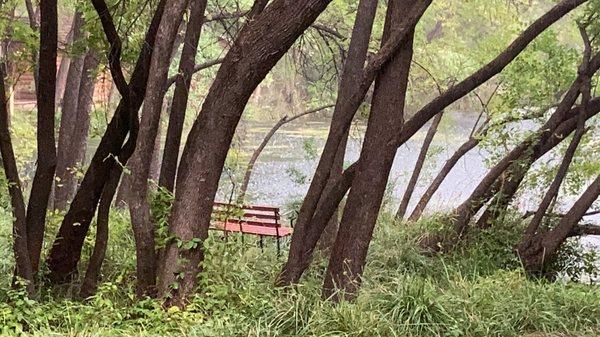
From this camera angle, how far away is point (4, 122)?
527cm

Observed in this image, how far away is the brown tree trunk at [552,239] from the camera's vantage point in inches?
306

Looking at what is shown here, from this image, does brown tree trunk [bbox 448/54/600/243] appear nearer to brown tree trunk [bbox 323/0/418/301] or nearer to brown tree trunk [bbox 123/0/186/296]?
brown tree trunk [bbox 323/0/418/301]

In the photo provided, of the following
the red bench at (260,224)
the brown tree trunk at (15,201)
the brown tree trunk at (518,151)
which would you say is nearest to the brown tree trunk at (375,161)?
the brown tree trunk at (15,201)

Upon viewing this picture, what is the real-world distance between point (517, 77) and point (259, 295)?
557 centimetres

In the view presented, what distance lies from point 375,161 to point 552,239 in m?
3.74

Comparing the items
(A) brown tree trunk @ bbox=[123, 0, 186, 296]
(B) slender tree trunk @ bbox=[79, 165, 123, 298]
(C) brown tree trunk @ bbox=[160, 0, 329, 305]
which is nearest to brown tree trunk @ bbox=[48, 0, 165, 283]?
(B) slender tree trunk @ bbox=[79, 165, 123, 298]

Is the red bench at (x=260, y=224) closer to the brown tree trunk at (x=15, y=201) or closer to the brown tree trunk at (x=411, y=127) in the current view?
the brown tree trunk at (x=411, y=127)

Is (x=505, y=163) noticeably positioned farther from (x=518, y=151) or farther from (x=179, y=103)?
(x=179, y=103)

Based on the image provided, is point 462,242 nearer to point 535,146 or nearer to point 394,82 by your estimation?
point 535,146

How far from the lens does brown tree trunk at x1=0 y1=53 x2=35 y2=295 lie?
17.2 ft

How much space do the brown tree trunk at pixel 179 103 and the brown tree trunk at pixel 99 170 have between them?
1.00 feet

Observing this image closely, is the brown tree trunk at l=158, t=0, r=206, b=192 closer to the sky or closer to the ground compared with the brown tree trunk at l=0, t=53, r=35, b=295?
closer to the sky

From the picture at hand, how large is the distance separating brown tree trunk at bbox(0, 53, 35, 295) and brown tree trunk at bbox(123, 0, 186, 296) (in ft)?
3.24

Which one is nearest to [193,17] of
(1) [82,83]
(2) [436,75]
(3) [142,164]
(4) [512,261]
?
(3) [142,164]
